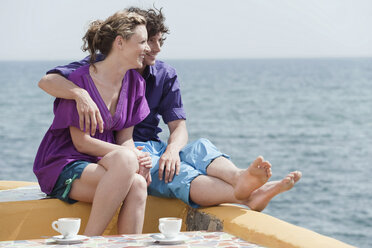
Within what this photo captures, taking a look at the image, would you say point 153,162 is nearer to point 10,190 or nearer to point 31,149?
point 10,190

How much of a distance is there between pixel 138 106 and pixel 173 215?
58 cm

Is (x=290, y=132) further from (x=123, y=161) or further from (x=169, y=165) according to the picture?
(x=123, y=161)

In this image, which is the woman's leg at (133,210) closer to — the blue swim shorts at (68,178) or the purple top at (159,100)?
the blue swim shorts at (68,178)

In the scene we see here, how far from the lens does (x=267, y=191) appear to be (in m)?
3.41

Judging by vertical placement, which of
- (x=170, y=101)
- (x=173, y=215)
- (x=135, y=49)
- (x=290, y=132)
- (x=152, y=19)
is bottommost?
(x=290, y=132)

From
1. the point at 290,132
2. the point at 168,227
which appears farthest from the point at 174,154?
the point at 290,132

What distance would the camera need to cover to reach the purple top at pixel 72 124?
343 cm

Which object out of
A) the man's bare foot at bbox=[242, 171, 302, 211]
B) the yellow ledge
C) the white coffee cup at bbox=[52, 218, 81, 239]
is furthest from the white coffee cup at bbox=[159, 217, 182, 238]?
the man's bare foot at bbox=[242, 171, 302, 211]

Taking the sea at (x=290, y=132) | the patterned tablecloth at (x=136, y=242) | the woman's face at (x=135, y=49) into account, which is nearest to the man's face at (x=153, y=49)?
the woman's face at (x=135, y=49)

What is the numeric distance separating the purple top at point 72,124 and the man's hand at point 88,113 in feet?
0.19

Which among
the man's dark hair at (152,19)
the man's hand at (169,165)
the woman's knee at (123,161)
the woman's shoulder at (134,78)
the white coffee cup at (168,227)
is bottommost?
the white coffee cup at (168,227)

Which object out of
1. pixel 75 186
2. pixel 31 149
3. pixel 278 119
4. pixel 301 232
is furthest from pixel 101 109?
pixel 278 119

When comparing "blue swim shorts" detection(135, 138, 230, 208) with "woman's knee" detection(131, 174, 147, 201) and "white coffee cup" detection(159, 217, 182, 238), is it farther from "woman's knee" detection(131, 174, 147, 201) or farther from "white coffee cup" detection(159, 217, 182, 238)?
"white coffee cup" detection(159, 217, 182, 238)

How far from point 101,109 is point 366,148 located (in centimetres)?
2369
